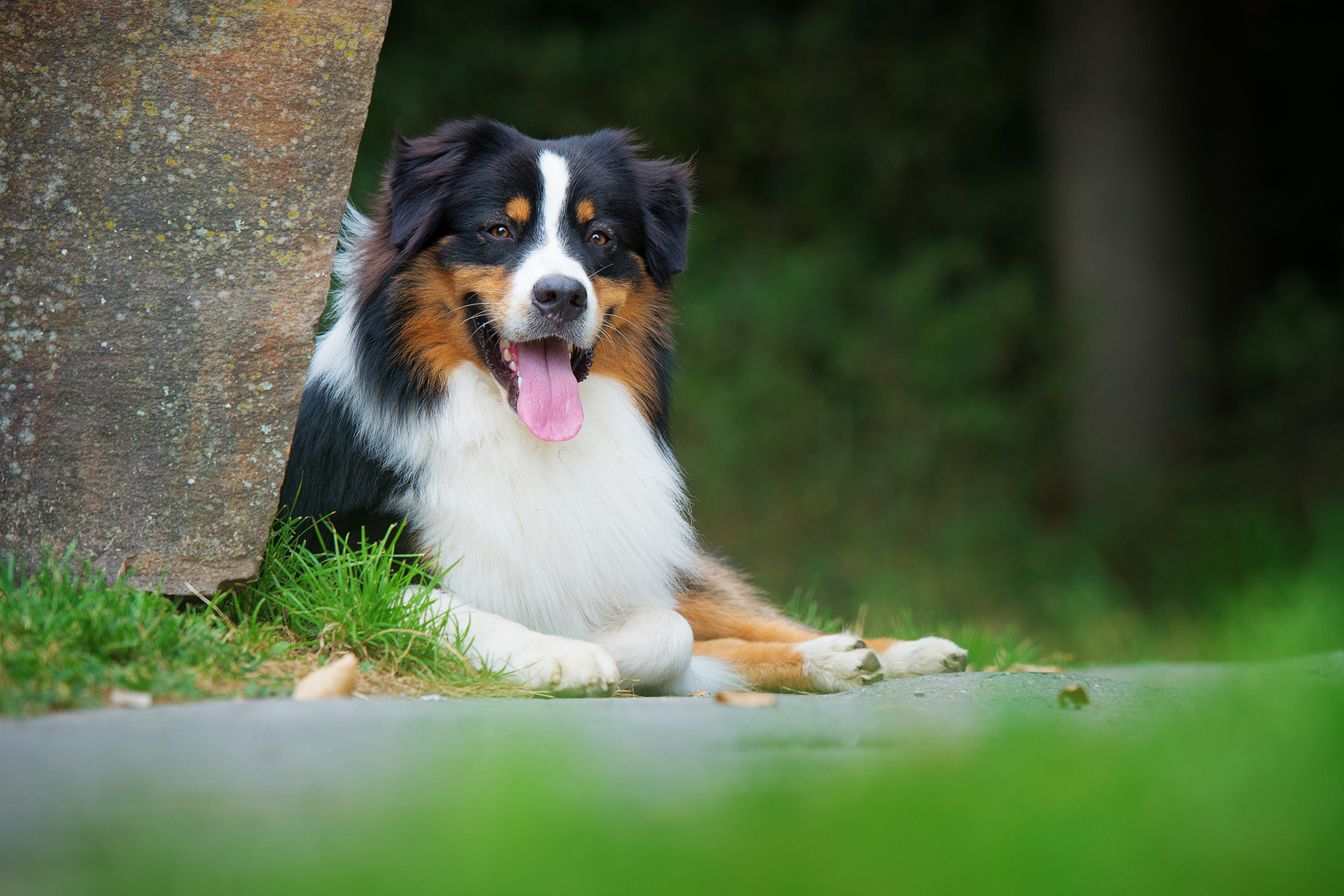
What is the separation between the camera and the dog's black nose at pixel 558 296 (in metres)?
3.34

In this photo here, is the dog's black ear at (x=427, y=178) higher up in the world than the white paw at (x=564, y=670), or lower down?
higher up

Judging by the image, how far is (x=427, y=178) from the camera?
3.59 meters

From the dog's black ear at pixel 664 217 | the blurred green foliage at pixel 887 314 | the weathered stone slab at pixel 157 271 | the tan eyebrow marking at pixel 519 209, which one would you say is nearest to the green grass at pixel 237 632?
the weathered stone slab at pixel 157 271

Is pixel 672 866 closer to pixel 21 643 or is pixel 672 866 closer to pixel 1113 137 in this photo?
pixel 21 643

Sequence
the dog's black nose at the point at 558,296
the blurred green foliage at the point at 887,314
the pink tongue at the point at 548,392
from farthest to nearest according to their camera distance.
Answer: the blurred green foliage at the point at 887,314 < the pink tongue at the point at 548,392 < the dog's black nose at the point at 558,296

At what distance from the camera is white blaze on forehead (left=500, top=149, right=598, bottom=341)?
11.1 ft

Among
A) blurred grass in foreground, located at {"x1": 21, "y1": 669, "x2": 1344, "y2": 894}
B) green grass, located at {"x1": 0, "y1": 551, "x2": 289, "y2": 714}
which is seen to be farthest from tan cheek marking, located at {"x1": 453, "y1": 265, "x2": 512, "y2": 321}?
blurred grass in foreground, located at {"x1": 21, "y1": 669, "x2": 1344, "y2": 894}

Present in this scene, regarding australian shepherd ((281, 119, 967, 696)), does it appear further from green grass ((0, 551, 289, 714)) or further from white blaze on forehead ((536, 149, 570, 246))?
green grass ((0, 551, 289, 714))

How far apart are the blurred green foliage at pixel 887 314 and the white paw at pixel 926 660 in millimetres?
3954

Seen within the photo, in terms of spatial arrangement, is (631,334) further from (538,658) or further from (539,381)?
(538,658)

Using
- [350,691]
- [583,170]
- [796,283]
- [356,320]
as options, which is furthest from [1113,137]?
[350,691]

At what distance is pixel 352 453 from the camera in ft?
11.3

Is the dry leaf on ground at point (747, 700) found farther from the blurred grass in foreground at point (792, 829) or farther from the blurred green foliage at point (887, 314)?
the blurred green foliage at point (887, 314)

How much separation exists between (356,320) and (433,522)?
2.38ft
